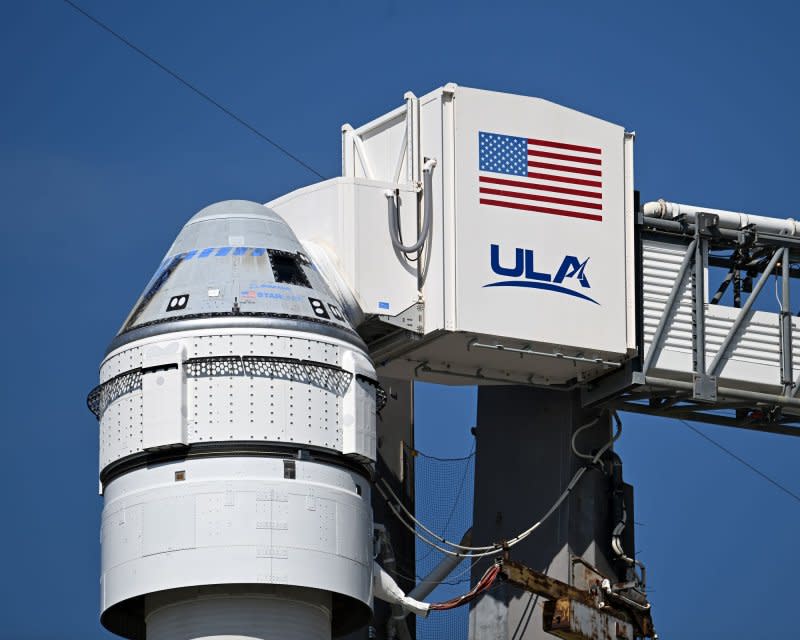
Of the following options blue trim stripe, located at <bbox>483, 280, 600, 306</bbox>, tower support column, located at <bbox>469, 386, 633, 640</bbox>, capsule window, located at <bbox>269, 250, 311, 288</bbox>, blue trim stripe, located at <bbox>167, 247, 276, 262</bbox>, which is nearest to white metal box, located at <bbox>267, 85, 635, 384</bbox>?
blue trim stripe, located at <bbox>483, 280, 600, 306</bbox>

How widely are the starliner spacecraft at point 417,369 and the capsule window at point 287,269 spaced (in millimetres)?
44

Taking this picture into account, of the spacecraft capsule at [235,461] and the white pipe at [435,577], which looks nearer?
the spacecraft capsule at [235,461]

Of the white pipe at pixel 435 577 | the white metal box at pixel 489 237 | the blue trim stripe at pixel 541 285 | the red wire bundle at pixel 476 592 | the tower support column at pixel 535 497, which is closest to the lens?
the red wire bundle at pixel 476 592

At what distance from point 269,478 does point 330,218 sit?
6.33 metres

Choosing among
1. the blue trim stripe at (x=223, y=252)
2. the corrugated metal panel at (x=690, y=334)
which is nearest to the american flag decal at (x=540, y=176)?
the corrugated metal panel at (x=690, y=334)

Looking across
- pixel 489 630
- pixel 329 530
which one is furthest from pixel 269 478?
pixel 489 630

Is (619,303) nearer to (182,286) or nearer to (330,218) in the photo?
(330,218)

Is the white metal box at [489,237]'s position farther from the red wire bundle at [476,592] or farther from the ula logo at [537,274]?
the red wire bundle at [476,592]

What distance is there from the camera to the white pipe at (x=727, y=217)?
43250mm

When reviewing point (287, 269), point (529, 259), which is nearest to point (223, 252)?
point (287, 269)

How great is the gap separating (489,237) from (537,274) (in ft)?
3.58

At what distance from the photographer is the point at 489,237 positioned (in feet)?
133

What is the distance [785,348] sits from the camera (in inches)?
1715

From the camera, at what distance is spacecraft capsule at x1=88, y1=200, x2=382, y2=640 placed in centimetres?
A: 3544
